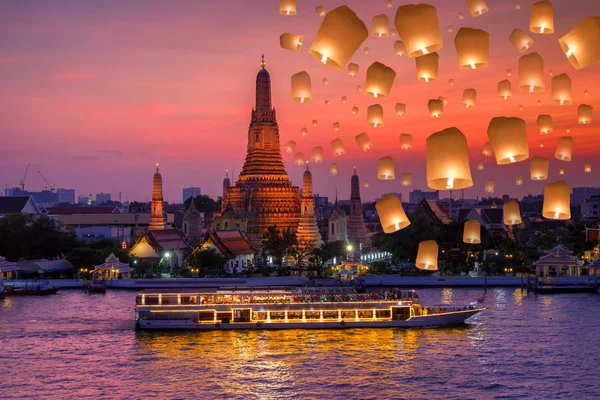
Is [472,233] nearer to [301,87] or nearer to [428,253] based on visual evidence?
Answer: [428,253]

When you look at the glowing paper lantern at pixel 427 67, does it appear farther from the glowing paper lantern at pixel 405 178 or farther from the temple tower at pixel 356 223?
the temple tower at pixel 356 223

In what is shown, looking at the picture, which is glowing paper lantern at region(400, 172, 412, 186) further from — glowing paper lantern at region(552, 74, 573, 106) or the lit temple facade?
the lit temple facade

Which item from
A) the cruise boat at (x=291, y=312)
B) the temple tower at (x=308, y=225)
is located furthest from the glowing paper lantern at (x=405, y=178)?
the temple tower at (x=308, y=225)

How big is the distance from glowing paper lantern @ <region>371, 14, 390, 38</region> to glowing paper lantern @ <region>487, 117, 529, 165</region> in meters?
3.67

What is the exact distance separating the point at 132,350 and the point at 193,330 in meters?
7.35

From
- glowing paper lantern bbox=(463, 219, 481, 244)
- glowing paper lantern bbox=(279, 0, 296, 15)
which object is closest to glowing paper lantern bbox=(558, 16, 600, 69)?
glowing paper lantern bbox=(279, 0, 296, 15)

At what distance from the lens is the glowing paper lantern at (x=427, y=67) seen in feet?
47.1

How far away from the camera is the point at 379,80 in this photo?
1425cm

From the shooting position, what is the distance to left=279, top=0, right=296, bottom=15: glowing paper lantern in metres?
13.7

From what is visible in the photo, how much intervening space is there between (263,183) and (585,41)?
74.8 metres

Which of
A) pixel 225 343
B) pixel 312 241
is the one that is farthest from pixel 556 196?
pixel 312 241

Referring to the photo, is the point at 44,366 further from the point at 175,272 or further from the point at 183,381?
the point at 175,272

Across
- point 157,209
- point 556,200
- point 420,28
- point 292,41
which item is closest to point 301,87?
point 292,41

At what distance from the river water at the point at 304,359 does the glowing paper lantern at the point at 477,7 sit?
18017 mm
